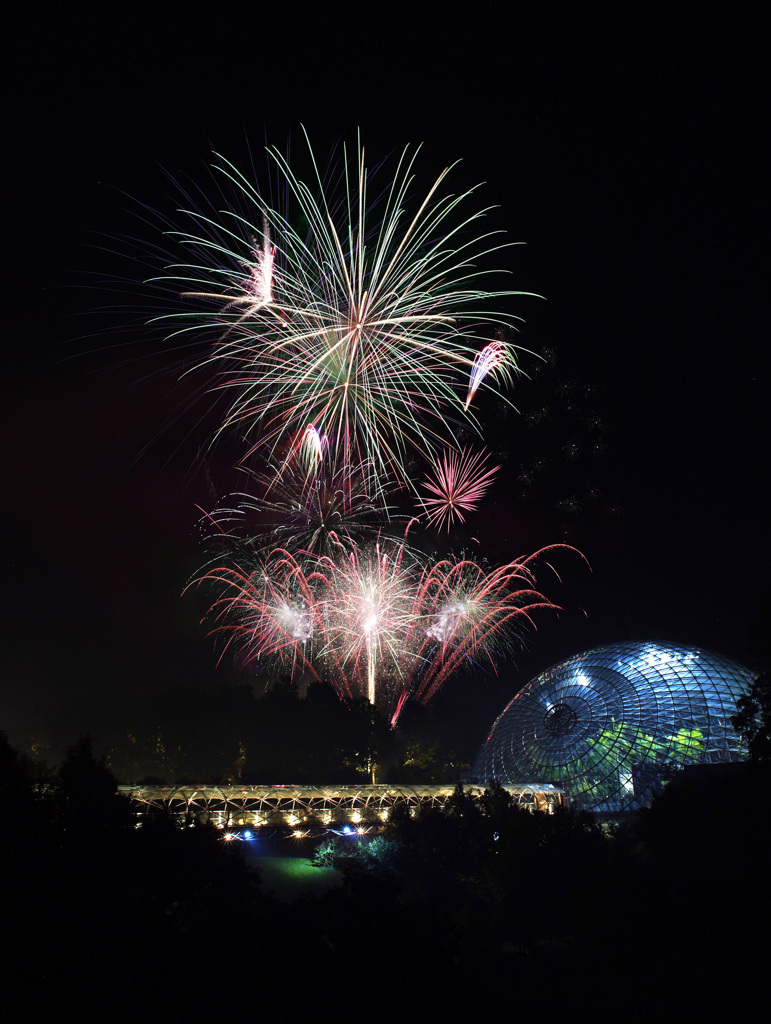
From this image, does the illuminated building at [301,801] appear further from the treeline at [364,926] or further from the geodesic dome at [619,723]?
the treeline at [364,926]

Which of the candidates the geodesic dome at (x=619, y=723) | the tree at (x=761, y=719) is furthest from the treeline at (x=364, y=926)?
the geodesic dome at (x=619, y=723)

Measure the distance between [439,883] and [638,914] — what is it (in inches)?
742

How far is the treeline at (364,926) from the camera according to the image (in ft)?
53.4

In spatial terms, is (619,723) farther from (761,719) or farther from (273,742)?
(273,742)

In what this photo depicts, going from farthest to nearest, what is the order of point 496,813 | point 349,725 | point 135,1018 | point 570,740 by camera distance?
point 349,725, point 570,740, point 496,813, point 135,1018

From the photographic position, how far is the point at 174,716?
3506 inches

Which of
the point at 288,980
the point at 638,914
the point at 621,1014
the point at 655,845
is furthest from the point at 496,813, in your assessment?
the point at 288,980

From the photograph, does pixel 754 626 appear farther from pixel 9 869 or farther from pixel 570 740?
pixel 9 869

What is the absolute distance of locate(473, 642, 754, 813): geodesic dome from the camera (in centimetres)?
5175

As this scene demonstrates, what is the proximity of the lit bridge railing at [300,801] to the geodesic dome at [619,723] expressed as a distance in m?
4.32

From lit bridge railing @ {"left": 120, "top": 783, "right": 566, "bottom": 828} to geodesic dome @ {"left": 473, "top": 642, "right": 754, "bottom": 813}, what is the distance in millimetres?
4319

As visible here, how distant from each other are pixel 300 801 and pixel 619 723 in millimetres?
29078

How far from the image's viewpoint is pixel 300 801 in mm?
47344

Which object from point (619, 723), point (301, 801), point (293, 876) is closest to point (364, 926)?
point (293, 876)
